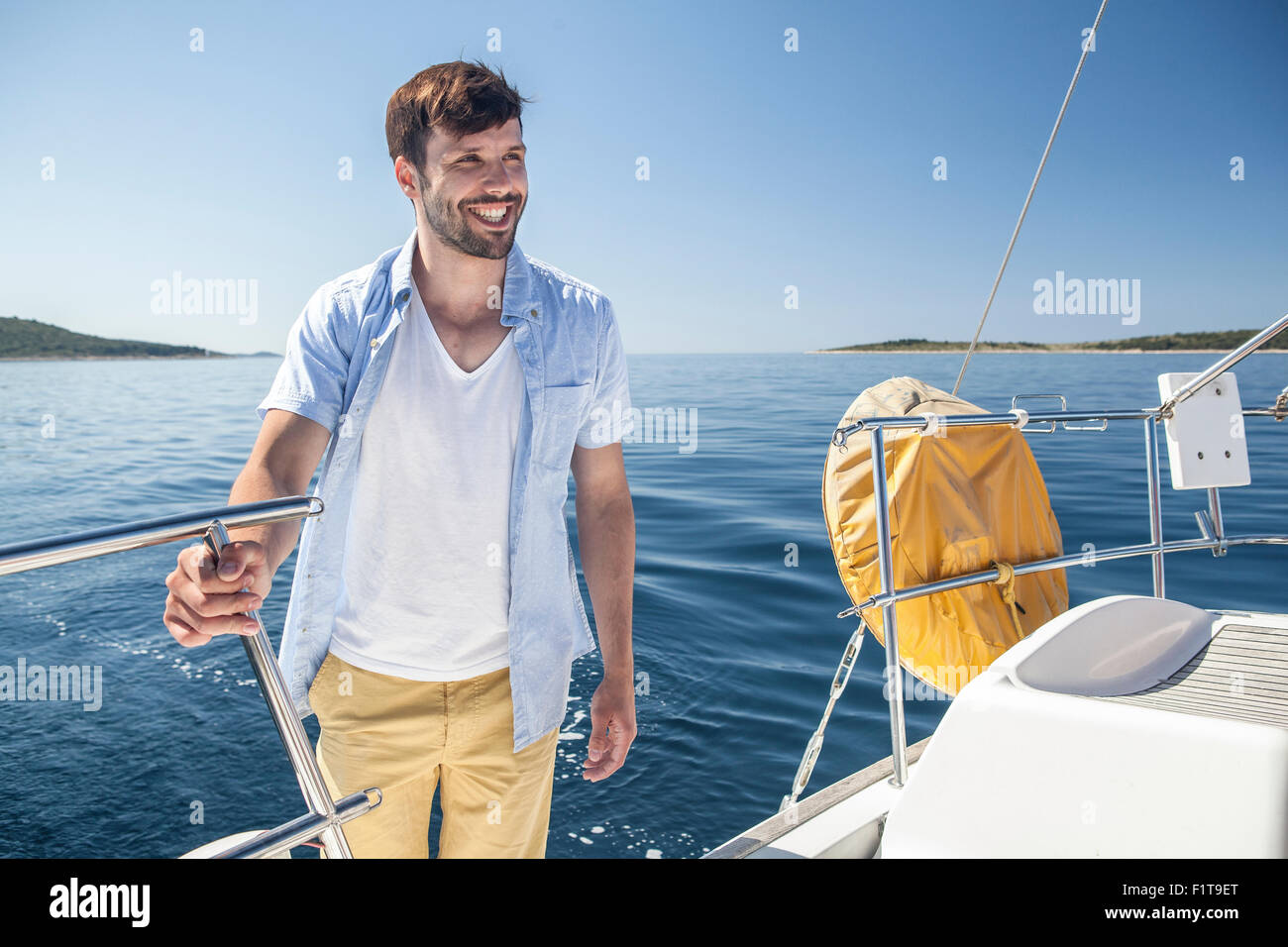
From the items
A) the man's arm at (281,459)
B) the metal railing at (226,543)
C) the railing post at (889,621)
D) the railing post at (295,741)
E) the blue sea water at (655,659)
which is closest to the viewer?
the metal railing at (226,543)

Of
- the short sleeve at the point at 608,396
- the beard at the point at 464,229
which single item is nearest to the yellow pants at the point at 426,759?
the short sleeve at the point at 608,396

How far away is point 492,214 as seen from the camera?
138 cm

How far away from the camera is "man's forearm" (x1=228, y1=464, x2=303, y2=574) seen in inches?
43.2

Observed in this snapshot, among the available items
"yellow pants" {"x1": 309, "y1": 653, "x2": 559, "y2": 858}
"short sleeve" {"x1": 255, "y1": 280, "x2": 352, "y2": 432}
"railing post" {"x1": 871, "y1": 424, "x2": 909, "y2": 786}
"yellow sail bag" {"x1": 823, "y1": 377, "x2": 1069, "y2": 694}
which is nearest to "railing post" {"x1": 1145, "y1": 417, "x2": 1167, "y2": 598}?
"yellow sail bag" {"x1": 823, "y1": 377, "x2": 1069, "y2": 694}

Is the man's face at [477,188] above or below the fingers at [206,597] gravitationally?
above

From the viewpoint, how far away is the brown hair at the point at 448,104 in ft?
4.43

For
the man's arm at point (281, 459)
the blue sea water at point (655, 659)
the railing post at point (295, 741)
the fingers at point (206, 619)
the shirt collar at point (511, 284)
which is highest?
the shirt collar at point (511, 284)

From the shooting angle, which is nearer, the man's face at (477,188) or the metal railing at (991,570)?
the man's face at (477,188)

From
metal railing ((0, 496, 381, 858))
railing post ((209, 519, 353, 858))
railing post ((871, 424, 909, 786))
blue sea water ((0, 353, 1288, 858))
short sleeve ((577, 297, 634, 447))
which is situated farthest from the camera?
blue sea water ((0, 353, 1288, 858))

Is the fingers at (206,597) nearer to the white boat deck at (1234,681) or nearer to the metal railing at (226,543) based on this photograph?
the metal railing at (226,543)

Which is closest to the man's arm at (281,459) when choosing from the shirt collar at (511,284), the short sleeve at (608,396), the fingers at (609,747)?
the shirt collar at (511,284)

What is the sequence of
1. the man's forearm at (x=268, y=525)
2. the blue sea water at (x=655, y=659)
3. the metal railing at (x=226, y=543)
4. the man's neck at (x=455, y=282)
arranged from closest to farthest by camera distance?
the metal railing at (x=226, y=543) < the man's forearm at (x=268, y=525) < the man's neck at (x=455, y=282) < the blue sea water at (x=655, y=659)

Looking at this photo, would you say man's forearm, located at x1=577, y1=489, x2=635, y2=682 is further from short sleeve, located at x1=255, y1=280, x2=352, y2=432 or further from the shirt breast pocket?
short sleeve, located at x1=255, y1=280, x2=352, y2=432
